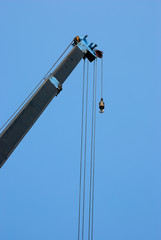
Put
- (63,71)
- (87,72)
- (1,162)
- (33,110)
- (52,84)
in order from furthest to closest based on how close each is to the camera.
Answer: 1. (87,72)
2. (63,71)
3. (52,84)
4. (33,110)
5. (1,162)

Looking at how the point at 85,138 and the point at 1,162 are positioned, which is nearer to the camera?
the point at 1,162

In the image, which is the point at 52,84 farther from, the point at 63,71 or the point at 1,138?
the point at 1,138

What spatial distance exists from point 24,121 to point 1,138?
42.9 inches

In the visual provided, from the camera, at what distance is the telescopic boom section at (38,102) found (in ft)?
28.2

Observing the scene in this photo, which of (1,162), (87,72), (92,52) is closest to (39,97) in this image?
(1,162)

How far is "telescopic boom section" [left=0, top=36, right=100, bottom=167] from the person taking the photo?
28.2 feet

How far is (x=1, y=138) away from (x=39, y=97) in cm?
230

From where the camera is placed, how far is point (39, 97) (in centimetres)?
1023

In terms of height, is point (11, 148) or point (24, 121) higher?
point (24, 121)

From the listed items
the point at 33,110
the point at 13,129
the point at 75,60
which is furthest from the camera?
the point at 75,60

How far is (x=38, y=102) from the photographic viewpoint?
10.1 metres

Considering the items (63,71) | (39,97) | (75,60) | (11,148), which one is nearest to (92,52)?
(75,60)

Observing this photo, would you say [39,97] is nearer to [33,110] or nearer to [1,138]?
[33,110]

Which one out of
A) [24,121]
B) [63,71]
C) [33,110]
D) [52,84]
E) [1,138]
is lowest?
[1,138]
